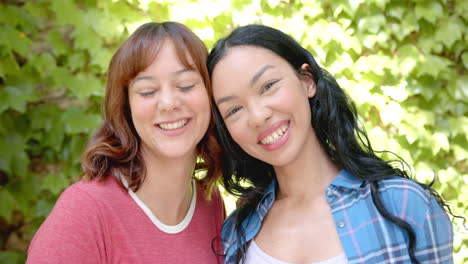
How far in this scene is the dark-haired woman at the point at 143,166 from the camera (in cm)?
142

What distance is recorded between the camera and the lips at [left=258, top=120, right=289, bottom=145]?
4.81 feet

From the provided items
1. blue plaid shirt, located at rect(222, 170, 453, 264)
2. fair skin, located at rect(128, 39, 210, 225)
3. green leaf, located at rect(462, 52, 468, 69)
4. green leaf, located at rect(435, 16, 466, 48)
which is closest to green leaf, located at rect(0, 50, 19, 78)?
fair skin, located at rect(128, 39, 210, 225)

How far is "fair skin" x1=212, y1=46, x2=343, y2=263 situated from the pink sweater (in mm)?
281

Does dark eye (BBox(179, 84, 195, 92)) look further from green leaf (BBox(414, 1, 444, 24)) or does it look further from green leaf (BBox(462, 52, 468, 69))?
green leaf (BBox(462, 52, 468, 69))

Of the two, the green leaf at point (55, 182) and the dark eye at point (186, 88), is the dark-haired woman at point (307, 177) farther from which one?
the green leaf at point (55, 182)

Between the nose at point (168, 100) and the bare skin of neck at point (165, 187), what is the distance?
0.27 meters

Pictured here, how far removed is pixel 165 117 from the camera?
1.55 m

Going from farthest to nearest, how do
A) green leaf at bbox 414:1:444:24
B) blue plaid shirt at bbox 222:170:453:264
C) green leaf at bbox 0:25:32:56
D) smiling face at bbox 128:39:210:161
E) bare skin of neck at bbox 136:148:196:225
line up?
green leaf at bbox 414:1:444:24 < green leaf at bbox 0:25:32:56 < bare skin of neck at bbox 136:148:196:225 < smiling face at bbox 128:39:210:161 < blue plaid shirt at bbox 222:170:453:264

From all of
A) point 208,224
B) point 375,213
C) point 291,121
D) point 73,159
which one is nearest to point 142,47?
point 291,121

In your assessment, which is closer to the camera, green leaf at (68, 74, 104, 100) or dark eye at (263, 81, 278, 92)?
dark eye at (263, 81, 278, 92)

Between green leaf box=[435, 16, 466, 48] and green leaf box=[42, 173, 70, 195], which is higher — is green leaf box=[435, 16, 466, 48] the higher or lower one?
the higher one

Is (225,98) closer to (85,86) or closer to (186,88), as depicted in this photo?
(186,88)

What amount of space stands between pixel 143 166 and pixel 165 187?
12 cm

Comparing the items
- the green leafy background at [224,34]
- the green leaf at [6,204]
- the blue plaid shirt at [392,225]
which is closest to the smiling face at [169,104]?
the blue plaid shirt at [392,225]
